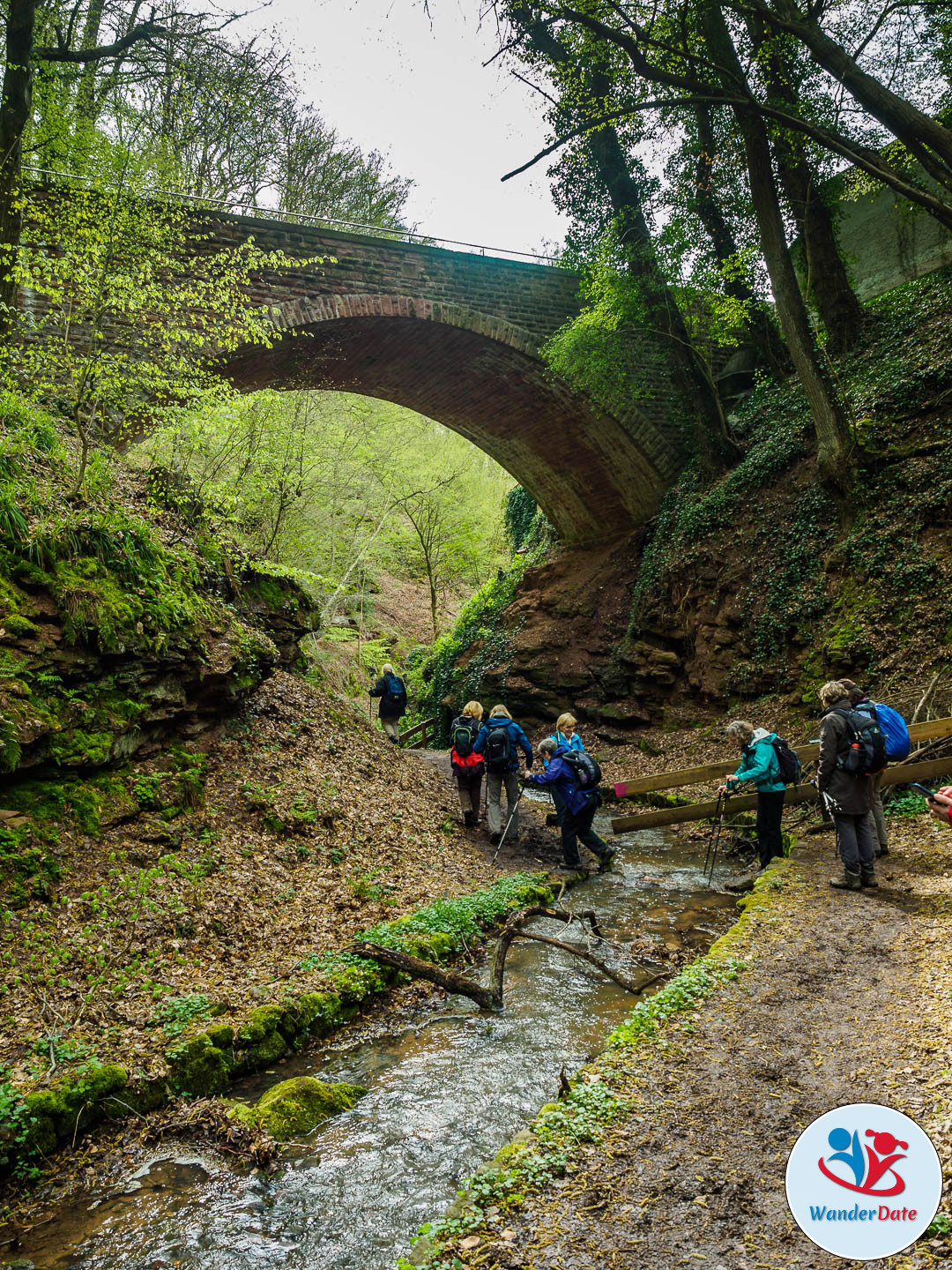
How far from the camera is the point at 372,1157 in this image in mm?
3242

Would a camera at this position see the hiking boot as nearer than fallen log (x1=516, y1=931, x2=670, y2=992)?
No

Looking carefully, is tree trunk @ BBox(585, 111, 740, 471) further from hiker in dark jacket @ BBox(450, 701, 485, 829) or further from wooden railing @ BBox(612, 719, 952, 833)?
hiker in dark jacket @ BBox(450, 701, 485, 829)

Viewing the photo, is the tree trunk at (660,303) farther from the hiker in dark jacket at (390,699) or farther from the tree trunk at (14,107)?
the tree trunk at (14,107)

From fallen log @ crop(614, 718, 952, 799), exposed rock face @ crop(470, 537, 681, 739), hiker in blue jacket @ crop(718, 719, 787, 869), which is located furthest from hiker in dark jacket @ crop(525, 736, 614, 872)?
exposed rock face @ crop(470, 537, 681, 739)

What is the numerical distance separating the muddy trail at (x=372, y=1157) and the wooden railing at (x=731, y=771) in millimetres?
3070

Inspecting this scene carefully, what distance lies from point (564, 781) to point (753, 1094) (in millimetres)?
4914

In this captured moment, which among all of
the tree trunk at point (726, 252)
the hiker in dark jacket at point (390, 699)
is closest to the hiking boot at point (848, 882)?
the hiker in dark jacket at point (390, 699)

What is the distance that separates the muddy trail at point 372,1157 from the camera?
107 inches

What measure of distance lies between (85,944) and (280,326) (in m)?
11.6

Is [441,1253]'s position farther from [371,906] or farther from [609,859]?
[609,859]

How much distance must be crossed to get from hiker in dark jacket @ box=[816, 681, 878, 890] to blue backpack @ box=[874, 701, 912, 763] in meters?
0.30

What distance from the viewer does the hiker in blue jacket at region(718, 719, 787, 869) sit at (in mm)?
6375

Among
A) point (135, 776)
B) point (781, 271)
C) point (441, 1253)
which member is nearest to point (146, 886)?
point (135, 776)

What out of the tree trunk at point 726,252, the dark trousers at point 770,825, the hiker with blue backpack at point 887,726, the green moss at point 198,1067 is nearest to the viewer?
the green moss at point 198,1067
